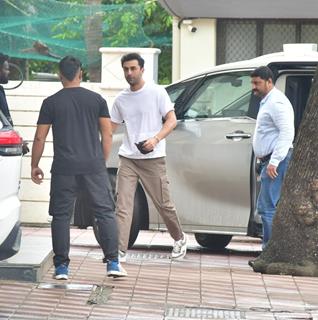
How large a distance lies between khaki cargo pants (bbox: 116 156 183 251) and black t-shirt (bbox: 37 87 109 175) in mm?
1083

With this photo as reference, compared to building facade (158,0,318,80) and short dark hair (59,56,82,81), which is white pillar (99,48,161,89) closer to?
building facade (158,0,318,80)

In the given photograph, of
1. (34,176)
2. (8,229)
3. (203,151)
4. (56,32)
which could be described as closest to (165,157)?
(203,151)

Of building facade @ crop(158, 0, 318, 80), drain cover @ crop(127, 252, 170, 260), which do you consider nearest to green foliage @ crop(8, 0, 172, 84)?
building facade @ crop(158, 0, 318, 80)

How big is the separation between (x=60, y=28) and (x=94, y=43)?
57 cm

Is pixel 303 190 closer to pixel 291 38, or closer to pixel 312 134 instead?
pixel 312 134

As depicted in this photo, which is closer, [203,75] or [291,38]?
[203,75]

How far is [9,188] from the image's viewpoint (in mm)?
7629

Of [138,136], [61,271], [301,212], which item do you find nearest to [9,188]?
[61,271]

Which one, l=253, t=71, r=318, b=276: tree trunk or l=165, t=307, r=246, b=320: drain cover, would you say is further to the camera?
l=253, t=71, r=318, b=276: tree trunk

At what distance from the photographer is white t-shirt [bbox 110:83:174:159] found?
32.8 ft

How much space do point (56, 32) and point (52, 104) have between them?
27.3 ft

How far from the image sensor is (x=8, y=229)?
7559 millimetres

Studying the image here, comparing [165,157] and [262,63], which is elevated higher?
[262,63]

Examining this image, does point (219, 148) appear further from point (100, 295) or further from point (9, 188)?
point (9, 188)
